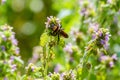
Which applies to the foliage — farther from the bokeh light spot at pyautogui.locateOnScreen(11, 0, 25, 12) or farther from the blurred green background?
the bokeh light spot at pyautogui.locateOnScreen(11, 0, 25, 12)

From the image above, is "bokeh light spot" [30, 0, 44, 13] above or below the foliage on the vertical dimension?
above

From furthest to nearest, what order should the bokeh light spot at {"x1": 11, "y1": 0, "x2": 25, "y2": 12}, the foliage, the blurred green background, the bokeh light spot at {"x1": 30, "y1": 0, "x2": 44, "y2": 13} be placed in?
the bokeh light spot at {"x1": 11, "y1": 0, "x2": 25, "y2": 12}, the bokeh light spot at {"x1": 30, "y1": 0, "x2": 44, "y2": 13}, the blurred green background, the foliage

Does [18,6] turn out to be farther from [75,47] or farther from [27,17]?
[75,47]

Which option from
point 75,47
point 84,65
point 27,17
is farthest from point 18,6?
point 84,65

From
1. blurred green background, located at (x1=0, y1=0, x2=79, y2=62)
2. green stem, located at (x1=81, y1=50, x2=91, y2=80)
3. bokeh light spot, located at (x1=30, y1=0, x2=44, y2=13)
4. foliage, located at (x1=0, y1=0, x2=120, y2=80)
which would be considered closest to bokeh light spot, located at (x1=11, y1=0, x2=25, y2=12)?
blurred green background, located at (x1=0, y1=0, x2=79, y2=62)

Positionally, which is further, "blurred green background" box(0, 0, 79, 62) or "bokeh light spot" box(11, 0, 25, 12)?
"bokeh light spot" box(11, 0, 25, 12)

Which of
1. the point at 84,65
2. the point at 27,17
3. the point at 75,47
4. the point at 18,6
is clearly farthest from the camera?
the point at 18,6

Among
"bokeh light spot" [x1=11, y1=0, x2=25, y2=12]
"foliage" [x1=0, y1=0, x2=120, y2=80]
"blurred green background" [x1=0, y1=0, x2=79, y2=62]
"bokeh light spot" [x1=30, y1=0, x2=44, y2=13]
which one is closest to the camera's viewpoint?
"foliage" [x1=0, y1=0, x2=120, y2=80]

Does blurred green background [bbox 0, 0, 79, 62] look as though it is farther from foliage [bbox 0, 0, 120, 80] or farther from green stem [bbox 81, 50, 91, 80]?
green stem [bbox 81, 50, 91, 80]

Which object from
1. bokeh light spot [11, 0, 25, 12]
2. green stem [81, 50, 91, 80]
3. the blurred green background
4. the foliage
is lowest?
green stem [81, 50, 91, 80]

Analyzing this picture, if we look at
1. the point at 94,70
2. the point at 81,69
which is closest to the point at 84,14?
the point at 94,70

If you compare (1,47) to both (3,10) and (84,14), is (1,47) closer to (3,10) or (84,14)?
(84,14)

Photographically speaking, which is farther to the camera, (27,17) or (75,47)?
(27,17)
